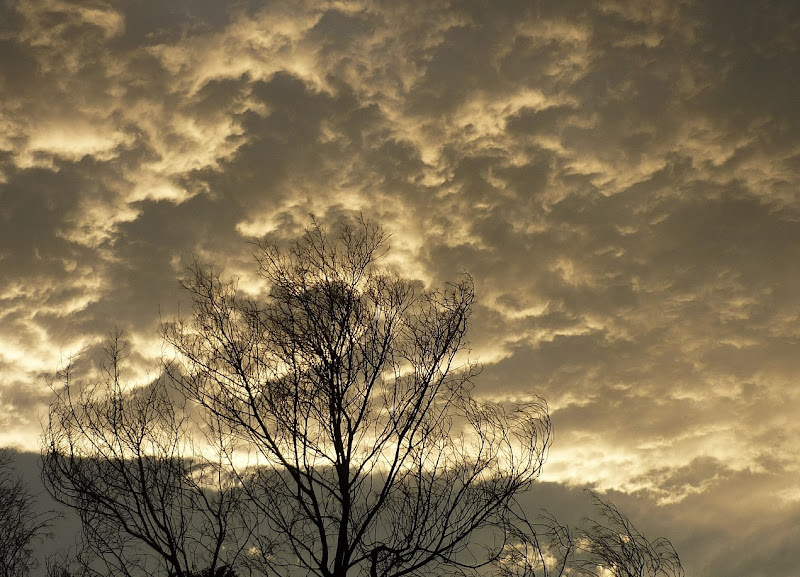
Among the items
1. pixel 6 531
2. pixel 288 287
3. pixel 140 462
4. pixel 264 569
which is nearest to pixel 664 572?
pixel 264 569

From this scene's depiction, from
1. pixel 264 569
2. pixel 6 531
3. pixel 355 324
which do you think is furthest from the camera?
pixel 6 531

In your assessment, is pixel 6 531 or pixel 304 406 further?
pixel 6 531

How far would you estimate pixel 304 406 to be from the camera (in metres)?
9.14

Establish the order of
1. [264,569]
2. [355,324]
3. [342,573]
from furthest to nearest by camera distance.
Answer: [355,324], [264,569], [342,573]

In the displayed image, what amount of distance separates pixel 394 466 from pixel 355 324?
6.93 feet

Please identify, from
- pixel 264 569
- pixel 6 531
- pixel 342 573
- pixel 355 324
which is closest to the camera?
pixel 342 573

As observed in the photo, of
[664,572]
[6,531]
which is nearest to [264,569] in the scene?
[664,572]

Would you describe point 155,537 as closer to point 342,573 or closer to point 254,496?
point 254,496

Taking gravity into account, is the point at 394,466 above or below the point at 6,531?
above

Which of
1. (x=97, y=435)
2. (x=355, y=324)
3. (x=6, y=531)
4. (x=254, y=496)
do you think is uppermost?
(x=355, y=324)

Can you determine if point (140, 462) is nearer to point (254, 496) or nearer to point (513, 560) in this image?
point (254, 496)

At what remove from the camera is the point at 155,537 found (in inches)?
366

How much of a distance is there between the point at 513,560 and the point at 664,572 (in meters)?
2.53

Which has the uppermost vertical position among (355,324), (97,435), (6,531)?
(355,324)
